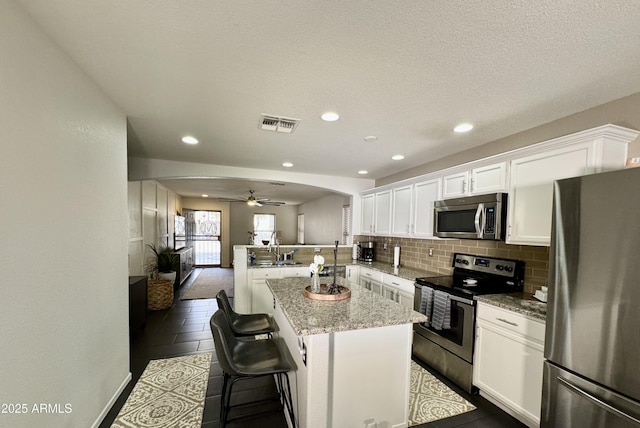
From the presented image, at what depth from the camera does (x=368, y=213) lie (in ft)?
15.6

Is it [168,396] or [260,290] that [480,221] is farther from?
[168,396]

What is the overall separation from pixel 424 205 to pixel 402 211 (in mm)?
451

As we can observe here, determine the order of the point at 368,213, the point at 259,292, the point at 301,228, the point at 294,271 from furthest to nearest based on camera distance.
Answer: the point at 301,228, the point at 368,213, the point at 294,271, the point at 259,292

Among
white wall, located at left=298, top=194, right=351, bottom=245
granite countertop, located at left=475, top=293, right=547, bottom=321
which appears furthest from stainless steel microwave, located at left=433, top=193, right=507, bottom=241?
white wall, located at left=298, top=194, right=351, bottom=245

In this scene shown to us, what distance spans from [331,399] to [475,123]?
2.54 meters

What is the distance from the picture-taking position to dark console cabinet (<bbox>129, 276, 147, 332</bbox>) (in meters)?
3.14

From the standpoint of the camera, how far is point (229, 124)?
2.45 meters

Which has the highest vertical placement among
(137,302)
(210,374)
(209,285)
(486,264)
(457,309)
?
(486,264)

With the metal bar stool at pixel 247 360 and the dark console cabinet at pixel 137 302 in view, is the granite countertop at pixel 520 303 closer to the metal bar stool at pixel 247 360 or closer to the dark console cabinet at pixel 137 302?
the metal bar stool at pixel 247 360

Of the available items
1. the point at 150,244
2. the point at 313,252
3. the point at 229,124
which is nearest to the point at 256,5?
the point at 229,124

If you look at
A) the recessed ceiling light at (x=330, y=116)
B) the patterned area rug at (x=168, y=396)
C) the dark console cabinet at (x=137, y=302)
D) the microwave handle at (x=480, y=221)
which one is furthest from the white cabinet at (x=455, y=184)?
the dark console cabinet at (x=137, y=302)

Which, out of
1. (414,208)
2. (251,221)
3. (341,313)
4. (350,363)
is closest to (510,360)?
(350,363)

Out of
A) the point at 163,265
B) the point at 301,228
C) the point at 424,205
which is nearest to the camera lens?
the point at 424,205

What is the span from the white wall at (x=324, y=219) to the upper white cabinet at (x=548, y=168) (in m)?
3.38
